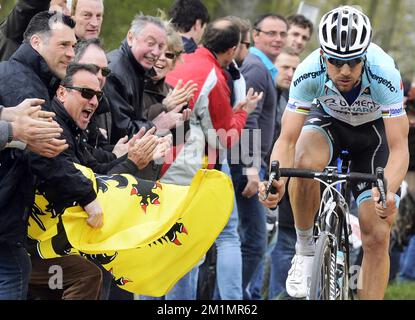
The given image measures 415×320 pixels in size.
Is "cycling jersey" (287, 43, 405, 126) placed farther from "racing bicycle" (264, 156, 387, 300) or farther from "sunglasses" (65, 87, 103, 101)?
"sunglasses" (65, 87, 103, 101)

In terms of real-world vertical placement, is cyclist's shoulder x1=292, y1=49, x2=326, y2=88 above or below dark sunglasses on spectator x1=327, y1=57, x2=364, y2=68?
below

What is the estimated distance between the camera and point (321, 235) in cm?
746

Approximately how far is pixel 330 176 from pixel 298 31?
5776 millimetres

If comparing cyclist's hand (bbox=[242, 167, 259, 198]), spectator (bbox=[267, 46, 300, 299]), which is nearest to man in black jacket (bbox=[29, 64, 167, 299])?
Answer: cyclist's hand (bbox=[242, 167, 259, 198])

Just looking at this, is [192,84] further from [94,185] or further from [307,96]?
[94,185]

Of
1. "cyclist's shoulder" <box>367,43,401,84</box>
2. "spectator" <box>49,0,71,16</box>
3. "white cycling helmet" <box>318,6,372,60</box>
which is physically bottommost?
"cyclist's shoulder" <box>367,43,401,84</box>

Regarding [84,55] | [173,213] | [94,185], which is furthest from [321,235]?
[84,55]

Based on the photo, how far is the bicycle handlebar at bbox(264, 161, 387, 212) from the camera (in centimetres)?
706

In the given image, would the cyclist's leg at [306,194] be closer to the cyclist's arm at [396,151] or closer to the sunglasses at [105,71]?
the cyclist's arm at [396,151]

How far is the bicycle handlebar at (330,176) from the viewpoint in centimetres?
706

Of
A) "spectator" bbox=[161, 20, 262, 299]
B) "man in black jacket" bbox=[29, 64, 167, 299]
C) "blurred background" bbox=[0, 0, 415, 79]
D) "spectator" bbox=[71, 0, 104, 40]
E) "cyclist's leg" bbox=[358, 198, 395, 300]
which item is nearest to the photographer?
"man in black jacket" bbox=[29, 64, 167, 299]

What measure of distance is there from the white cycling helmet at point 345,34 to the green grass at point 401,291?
597cm

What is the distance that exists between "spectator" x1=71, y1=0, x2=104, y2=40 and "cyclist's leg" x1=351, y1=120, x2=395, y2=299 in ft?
7.77

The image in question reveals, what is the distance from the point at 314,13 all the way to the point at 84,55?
6806mm
